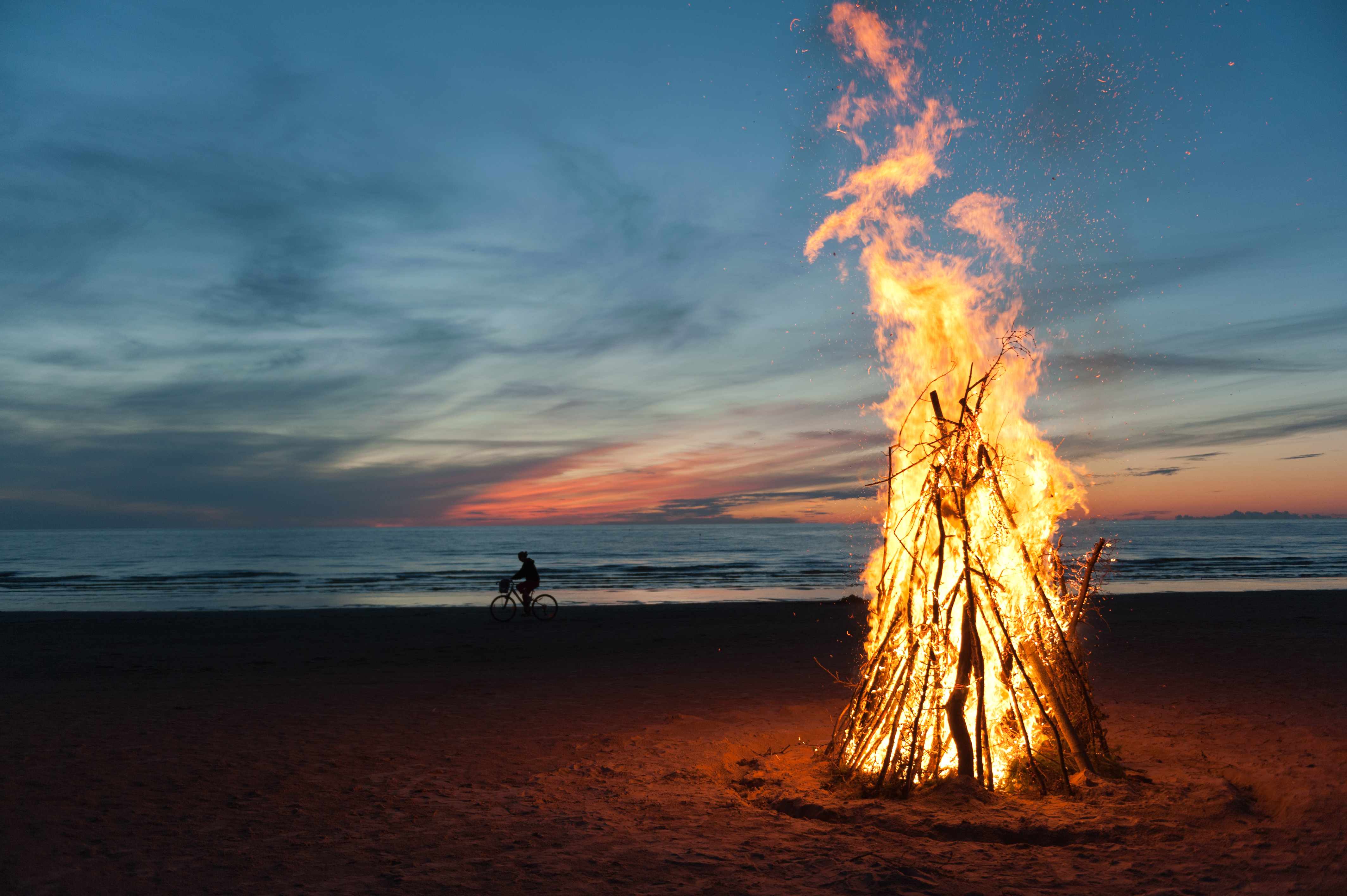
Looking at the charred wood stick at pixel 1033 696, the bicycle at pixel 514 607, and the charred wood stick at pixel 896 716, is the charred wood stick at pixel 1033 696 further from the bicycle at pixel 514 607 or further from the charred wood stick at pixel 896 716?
the bicycle at pixel 514 607

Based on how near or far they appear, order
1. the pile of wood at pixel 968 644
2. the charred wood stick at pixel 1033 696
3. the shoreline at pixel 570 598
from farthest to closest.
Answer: the shoreline at pixel 570 598 → the pile of wood at pixel 968 644 → the charred wood stick at pixel 1033 696

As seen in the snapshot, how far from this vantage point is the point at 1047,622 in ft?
20.1

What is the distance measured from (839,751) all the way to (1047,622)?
1.86 meters

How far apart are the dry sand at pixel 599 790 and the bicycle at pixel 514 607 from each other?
320 inches

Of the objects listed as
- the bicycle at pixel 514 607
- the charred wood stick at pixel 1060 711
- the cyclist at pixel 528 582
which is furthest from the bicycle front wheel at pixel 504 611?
the charred wood stick at pixel 1060 711

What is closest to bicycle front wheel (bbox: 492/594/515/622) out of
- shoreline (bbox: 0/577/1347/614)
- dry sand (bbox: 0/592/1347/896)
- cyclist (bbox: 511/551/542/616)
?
cyclist (bbox: 511/551/542/616)

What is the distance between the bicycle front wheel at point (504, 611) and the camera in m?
20.7

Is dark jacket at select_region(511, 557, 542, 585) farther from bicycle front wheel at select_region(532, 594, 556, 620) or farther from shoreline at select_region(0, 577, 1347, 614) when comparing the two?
shoreline at select_region(0, 577, 1347, 614)

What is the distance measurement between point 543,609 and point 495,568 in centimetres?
3430

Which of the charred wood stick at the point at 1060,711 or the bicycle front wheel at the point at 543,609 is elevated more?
the charred wood stick at the point at 1060,711

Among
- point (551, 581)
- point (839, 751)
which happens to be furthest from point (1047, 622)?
point (551, 581)

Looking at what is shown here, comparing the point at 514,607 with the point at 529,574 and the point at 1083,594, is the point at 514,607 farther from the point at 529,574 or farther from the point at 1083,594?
the point at 1083,594

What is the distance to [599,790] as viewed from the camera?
6.09m

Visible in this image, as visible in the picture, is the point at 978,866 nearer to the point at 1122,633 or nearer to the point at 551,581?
the point at 1122,633
